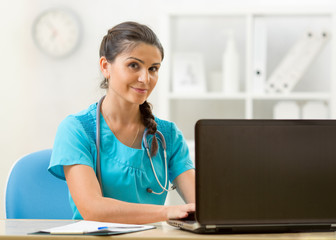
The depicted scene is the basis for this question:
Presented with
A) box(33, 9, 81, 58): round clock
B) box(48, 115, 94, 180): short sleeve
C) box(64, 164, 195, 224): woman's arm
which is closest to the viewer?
box(64, 164, 195, 224): woman's arm

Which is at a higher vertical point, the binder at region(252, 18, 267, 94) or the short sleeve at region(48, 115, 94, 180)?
the binder at region(252, 18, 267, 94)

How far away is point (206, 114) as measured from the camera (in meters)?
3.35

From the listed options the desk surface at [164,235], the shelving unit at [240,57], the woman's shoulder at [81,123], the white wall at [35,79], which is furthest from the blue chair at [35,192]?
the white wall at [35,79]

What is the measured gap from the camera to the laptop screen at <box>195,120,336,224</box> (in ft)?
3.23

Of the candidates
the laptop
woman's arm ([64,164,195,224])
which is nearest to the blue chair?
woman's arm ([64,164,195,224])

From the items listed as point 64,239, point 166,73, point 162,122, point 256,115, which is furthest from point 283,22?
point 64,239

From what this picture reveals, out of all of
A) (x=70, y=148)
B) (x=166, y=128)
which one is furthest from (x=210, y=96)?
(x=70, y=148)

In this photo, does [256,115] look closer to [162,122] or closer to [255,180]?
[162,122]

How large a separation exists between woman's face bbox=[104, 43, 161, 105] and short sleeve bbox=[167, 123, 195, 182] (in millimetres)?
203

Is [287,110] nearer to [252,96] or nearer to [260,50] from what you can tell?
[252,96]

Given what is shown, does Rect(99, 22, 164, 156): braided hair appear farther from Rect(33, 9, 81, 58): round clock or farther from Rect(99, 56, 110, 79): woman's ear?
Rect(33, 9, 81, 58): round clock

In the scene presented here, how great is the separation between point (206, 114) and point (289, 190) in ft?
7.72

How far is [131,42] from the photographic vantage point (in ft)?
5.41

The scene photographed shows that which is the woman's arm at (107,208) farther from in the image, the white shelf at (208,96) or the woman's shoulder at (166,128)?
the white shelf at (208,96)
